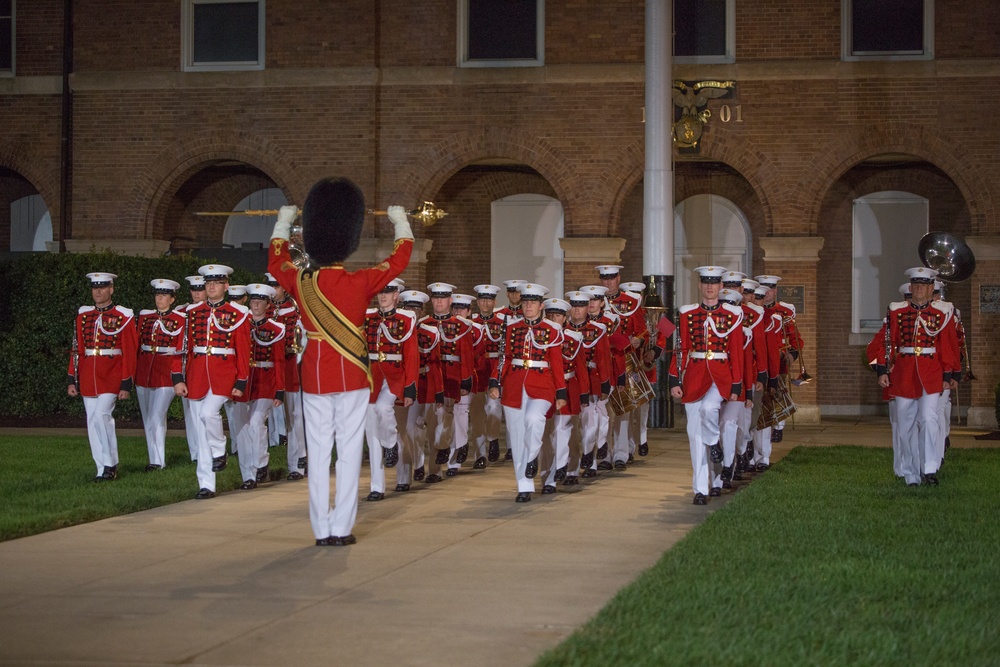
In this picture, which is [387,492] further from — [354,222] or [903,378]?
[903,378]

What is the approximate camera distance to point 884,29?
23.5 m

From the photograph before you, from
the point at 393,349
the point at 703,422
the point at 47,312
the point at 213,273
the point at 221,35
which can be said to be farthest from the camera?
the point at 221,35

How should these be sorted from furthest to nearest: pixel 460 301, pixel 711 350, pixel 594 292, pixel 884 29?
pixel 884 29 → pixel 460 301 → pixel 594 292 → pixel 711 350

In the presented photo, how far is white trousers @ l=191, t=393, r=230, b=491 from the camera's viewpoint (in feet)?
40.7

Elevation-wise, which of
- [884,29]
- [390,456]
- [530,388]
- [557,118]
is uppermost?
[884,29]

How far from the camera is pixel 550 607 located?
24.9 ft

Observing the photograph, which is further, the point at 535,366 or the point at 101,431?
the point at 101,431

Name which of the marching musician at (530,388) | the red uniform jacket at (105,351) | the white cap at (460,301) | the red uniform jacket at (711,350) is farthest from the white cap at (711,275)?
the red uniform jacket at (105,351)

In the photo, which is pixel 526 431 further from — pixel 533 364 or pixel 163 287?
pixel 163 287

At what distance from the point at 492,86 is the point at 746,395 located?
474 inches

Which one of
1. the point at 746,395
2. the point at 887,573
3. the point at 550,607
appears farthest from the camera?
the point at 746,395

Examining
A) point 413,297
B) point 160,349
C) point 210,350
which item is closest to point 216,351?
point 210,350

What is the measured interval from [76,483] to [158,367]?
68.6 inches

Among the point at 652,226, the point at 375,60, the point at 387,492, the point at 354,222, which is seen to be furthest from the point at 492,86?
the point at 354,222
